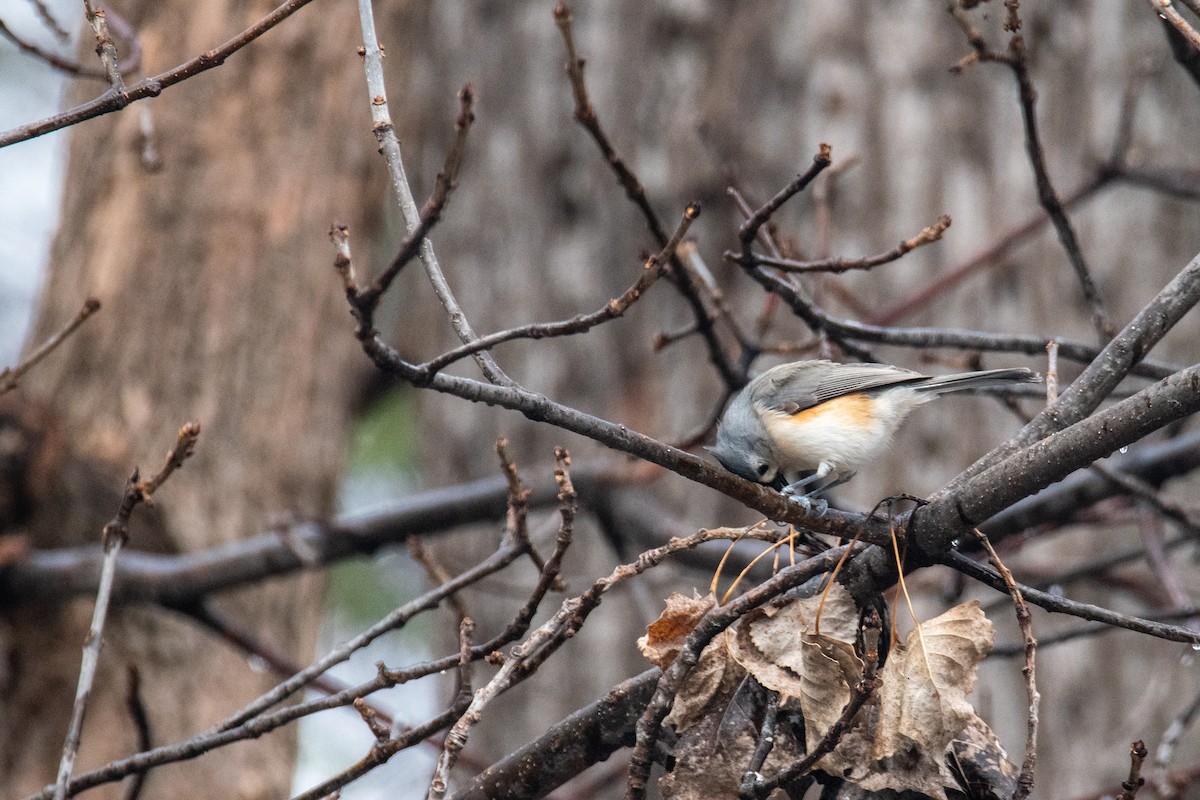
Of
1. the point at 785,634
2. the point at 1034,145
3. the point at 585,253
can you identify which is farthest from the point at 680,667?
the point at 585,253

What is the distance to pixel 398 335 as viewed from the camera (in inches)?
254

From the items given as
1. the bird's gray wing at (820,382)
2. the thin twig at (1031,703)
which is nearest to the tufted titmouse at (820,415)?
the bird's gray wing at (820,382)

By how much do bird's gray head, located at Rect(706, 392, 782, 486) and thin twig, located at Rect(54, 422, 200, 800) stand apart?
1045 millimetres

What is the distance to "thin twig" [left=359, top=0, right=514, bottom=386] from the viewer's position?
158cm

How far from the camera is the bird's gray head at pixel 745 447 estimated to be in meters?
2.47

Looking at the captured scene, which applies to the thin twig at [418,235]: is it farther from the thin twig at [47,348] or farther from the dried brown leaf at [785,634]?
the thin twig at [47,348]

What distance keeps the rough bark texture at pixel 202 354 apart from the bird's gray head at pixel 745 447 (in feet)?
7.39

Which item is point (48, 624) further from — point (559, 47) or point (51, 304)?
point (559, 47)

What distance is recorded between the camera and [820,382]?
9.68 feet

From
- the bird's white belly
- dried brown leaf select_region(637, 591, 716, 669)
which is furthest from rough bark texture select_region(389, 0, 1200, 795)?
dried brown leaf select_region(637, 591, 716, 669)

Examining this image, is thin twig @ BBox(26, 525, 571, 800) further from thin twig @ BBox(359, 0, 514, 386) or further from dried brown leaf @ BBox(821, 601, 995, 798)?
dried brown leaf @ BBox(821, 601, 995, 798)

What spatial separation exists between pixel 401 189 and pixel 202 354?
3680 mm

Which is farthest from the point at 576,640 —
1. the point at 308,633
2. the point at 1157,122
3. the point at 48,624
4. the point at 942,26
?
the point at 1157,122

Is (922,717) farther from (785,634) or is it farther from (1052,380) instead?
(1052,380)
